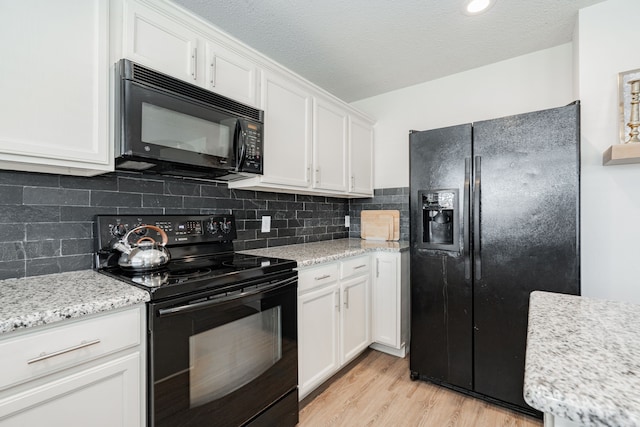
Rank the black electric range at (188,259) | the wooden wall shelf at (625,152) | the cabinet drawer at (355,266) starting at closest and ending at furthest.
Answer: the black electric range at (188,259) → the wooden wall shelf at (625,152) → the cabinet drawer at (355,266)

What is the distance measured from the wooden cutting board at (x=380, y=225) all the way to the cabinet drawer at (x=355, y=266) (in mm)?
541

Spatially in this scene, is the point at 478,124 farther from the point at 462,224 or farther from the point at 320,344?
the point at 320,344

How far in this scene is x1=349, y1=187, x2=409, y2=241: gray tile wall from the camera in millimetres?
2961

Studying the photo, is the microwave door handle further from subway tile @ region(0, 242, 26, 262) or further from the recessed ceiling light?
the recessed ceiling light

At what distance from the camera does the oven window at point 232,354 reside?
1.23 metres

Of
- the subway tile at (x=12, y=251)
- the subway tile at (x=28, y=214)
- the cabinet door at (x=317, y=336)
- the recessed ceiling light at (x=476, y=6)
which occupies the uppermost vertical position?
the recessed ceiling light at (x=476, y=6)

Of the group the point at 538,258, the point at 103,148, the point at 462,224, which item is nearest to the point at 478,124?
the point at 462,224

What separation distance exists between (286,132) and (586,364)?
1939 mm

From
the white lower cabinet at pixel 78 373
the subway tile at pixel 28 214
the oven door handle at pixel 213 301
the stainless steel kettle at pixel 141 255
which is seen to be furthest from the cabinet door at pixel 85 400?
the subway tile at pixel 28 214

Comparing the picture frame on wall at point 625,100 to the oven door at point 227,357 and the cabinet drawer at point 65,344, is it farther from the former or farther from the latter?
the cabinet drawer at point 65,344

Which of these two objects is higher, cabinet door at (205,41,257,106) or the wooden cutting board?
cabinet door at (205,41,257,106)

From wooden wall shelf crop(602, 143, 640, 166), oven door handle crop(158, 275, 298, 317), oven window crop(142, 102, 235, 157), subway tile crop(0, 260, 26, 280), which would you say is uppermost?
oven window crop(142, 102, 235, 157)

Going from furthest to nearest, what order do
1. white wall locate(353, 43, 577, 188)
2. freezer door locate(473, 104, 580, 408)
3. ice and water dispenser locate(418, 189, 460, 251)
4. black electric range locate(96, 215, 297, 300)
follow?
white wall locate(353, 43, 577, 188)
ice and water dispenser locate(418, 189, 460, 251)
freezer door locate(473, 104, 580, 408)
black electric range locate(96, 215, 297, 300)

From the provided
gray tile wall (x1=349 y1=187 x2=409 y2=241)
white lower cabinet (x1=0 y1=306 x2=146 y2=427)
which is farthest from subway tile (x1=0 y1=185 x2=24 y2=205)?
gray tile wall (x1=349 y1=187 x2=409 y2=241)
